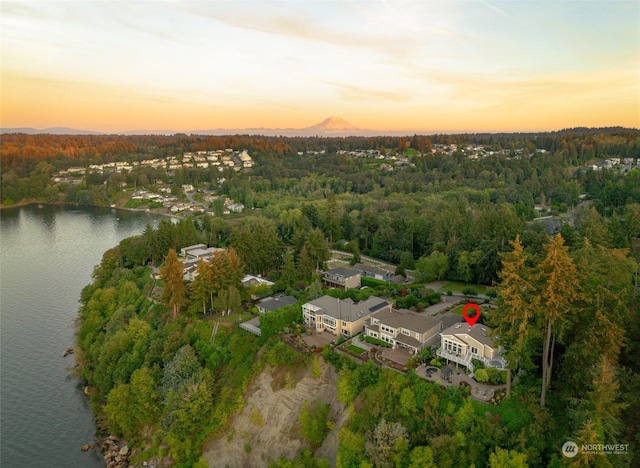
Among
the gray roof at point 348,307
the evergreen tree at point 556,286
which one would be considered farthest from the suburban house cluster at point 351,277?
the evergreen tree at point 556,286

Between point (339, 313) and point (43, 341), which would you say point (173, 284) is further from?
point (43, 341)

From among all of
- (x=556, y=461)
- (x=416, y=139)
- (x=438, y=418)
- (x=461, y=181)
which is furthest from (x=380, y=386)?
(x=416, y=139)

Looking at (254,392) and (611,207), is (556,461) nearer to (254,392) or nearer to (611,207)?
(254,392)

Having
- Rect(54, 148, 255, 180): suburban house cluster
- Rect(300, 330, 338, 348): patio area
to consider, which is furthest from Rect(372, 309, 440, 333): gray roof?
Rect(54, 148, 255, 180): suburban house cluster

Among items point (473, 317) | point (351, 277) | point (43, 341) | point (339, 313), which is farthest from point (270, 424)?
point (43, 341)

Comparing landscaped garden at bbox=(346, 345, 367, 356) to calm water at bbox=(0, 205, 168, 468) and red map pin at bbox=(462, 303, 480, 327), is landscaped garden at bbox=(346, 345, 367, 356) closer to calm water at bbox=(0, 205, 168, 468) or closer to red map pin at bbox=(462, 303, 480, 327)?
red map pin at bbox=(462, 303, 480, 327)

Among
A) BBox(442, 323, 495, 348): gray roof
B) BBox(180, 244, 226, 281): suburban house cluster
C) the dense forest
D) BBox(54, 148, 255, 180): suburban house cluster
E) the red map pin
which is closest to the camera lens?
the dense forest
